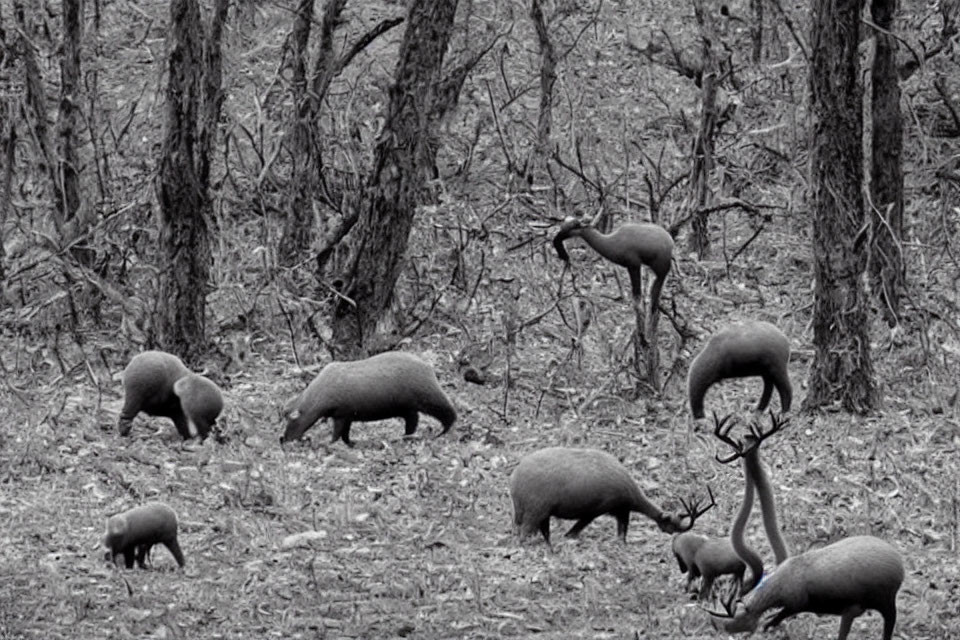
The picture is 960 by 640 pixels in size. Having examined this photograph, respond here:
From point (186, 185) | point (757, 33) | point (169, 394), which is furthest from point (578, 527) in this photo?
point (757, 33)

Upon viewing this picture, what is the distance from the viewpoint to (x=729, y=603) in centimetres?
718

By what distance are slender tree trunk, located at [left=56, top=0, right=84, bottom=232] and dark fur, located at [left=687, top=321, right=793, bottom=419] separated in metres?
6.69

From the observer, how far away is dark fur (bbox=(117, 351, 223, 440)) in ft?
33.5

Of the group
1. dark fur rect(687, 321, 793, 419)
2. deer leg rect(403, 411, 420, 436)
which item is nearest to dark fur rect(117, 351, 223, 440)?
deer leg rect(403, 411, 420, 436)

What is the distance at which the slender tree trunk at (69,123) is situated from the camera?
1455 cm

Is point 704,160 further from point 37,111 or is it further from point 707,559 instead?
point 707,559

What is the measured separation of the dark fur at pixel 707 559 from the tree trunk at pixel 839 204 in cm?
356

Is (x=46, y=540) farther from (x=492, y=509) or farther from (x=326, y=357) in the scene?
(x=326, y=357)

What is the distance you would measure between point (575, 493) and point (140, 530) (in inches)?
85.5

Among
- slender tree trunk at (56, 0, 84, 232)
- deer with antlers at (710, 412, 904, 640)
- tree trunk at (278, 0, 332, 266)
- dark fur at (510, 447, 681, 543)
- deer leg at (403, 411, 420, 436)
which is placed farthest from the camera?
tree trunk at (278, 0, 332, 266)

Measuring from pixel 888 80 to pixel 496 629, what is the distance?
342 inches

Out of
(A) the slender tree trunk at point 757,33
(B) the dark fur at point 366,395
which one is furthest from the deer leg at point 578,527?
(A) the slender tree trunk at point 757,33

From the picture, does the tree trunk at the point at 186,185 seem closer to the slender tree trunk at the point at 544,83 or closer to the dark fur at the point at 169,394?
the dark fur at the point at 169,394

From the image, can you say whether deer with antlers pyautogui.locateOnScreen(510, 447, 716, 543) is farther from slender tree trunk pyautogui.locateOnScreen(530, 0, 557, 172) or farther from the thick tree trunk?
slender tree trunk pyautogui.locateOnScreen(530, 0, 557, 172)
